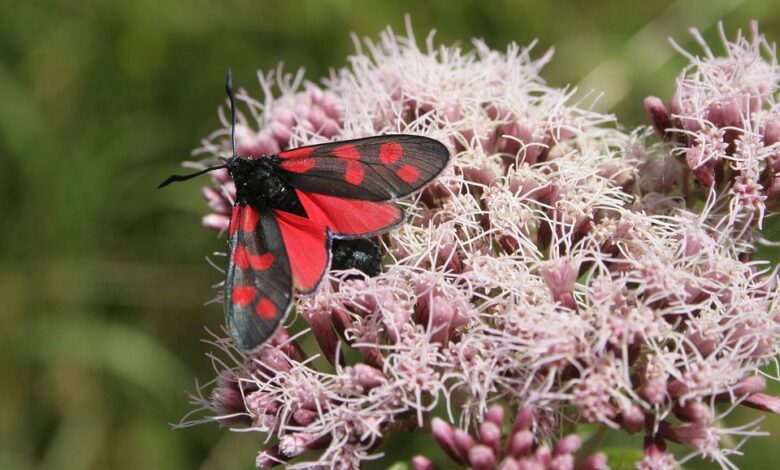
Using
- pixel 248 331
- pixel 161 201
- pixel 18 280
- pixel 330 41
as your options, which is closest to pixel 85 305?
pixel 18 280

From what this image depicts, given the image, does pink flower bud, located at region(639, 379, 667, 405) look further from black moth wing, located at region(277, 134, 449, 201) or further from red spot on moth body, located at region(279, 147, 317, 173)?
red spot on moth body, located at region(279, 147, 317, 173)

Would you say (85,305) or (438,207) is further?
(85,305)

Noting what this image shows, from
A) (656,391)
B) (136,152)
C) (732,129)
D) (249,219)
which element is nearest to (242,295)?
(249,219)

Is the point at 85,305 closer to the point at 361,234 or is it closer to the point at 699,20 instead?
the point at 361,234

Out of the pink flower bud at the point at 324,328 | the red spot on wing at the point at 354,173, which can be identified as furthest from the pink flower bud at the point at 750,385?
the red spot on wing at the point at 354,173

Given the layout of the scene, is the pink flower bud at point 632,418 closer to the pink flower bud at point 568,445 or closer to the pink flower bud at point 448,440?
the pink flower bud at point 568,445

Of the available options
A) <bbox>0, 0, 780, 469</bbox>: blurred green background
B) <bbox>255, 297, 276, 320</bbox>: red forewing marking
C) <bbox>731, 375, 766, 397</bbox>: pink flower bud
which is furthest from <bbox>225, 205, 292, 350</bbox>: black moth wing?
<bbox>0, 0, 780, 469</bbox>: blurred green background

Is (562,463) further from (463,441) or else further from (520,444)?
(463,441)

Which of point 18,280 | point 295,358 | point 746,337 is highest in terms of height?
point 18,280
